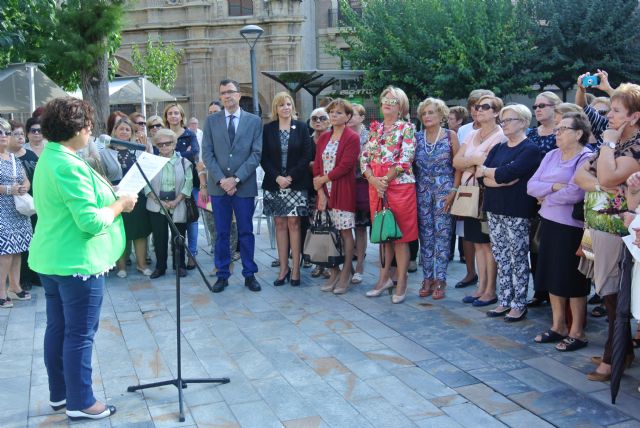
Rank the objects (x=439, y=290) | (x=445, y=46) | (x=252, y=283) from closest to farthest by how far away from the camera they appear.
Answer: (x=439, y=290) < (x=252, y=283) < (x=445, y=46)

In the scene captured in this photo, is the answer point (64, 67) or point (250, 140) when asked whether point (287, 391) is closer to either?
point (250, 140)

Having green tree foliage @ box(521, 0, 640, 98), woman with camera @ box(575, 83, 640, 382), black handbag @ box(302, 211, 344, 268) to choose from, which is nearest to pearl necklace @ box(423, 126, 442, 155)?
black handbag @ box(302, 211, 344, 268)

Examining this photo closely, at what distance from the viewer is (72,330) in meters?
4.05

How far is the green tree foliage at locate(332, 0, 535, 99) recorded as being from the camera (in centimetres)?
2306

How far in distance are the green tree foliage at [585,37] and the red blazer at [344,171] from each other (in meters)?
17.6

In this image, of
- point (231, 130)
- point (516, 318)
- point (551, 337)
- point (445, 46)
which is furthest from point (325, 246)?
point (445, 46)

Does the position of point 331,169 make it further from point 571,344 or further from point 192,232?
point 571,344

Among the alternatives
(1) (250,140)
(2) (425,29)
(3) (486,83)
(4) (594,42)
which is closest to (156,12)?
(2) (425,29)

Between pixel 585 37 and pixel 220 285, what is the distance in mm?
18886

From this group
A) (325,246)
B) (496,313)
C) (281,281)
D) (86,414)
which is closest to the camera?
(86,414)

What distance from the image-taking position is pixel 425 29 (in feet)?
78.9

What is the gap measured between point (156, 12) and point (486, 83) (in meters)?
15.5

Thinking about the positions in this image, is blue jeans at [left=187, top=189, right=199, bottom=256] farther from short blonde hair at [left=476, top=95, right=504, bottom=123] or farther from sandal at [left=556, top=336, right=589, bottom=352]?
sandal at [left=556, top=336, right=589, bottom=352]

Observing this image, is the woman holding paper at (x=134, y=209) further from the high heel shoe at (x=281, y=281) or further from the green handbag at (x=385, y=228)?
the green handbag at (x=385, y=228)
